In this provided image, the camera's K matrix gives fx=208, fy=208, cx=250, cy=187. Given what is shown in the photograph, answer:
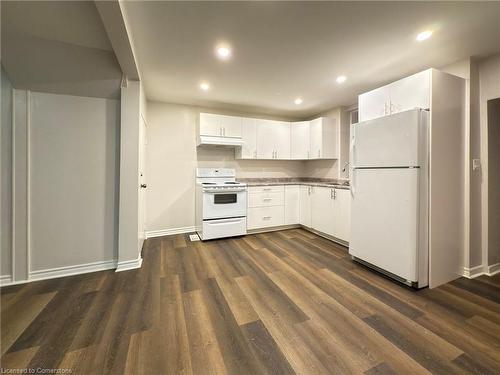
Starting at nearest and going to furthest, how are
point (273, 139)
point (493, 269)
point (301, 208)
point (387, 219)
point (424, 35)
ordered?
point (424, 35), point (387, 219), point (493, 269), point (301, 208), point (273, 139)

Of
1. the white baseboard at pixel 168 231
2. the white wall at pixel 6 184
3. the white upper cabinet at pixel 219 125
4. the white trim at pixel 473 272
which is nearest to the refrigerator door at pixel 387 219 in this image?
the white trim at pixel 473 272

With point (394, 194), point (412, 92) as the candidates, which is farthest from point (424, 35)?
point (394, 194)

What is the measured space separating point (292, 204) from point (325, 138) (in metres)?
1.40

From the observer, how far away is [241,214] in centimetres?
357

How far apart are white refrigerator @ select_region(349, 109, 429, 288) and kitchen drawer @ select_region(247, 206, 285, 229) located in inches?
62.1

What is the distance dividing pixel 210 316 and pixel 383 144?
2310mm

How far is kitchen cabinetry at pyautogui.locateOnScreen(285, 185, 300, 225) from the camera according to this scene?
3959 millimetres

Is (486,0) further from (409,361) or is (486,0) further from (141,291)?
Answer: (141,291)

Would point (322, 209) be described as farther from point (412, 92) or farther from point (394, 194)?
point (412, 92)

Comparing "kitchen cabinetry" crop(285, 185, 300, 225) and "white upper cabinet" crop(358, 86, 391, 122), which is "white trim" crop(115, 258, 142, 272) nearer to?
"kitchen cabinetry" crop(285, 185, 300, 225)

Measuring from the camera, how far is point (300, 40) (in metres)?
1.93

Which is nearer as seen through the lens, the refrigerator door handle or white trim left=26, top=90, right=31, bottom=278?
white trim left=26, top=90, right=31, bottom=278

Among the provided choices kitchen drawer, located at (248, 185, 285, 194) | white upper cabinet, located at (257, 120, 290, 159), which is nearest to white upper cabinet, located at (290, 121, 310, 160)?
white upper cabinet, located at (257, 120, 290, 159)

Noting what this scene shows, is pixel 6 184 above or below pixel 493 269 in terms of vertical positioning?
above
